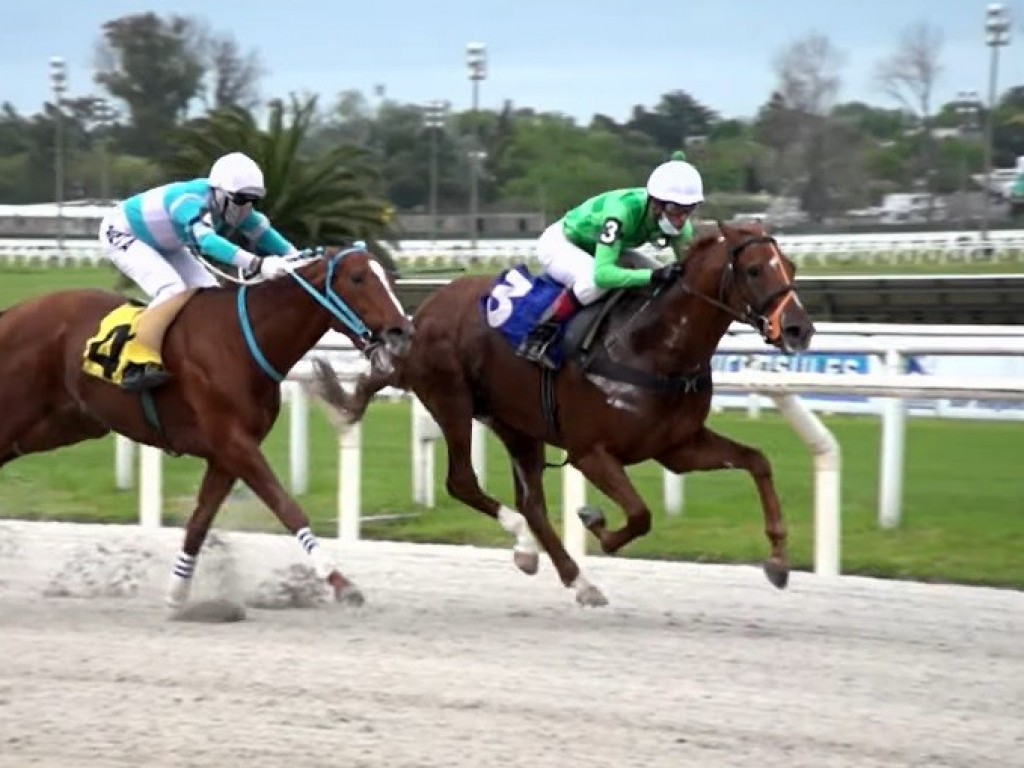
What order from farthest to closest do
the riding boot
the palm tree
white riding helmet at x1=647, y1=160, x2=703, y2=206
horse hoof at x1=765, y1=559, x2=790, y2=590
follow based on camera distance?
the palm tree → the riding boot → white riding helmet at x1=647, y1=160, x2=703, y2=206 → horse hoof at x1=765, y1=559, x2=790, y2=590

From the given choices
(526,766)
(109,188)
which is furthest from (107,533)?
(109,188)

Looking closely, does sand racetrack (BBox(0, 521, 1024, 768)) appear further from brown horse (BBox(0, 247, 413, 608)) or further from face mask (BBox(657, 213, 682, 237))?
face mask (BBox(657, 213, 682, 237))

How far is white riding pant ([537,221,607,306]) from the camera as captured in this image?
7.49m

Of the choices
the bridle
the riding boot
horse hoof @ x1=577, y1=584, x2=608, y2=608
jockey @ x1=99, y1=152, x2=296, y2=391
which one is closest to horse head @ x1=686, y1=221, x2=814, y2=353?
the bridle

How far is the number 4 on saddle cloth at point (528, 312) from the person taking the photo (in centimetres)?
747

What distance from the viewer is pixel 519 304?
7.70 metres

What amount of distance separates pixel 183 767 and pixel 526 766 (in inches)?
32.0

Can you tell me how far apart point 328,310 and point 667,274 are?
1249mm

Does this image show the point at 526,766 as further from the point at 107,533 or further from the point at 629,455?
the point at 107,533

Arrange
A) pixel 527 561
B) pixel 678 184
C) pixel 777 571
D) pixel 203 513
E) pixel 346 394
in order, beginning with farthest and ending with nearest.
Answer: pixel 346 394
pixel 527 561
pixel 203 513
pixel 678 184
pixel 777 571

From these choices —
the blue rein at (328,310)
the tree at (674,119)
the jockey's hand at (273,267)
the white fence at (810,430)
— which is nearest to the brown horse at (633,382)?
the blue rein at (328,310)

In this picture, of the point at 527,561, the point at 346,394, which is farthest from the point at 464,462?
the point at 346,394

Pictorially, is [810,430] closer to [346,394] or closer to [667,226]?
[667,226]

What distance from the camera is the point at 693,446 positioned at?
731 cm
